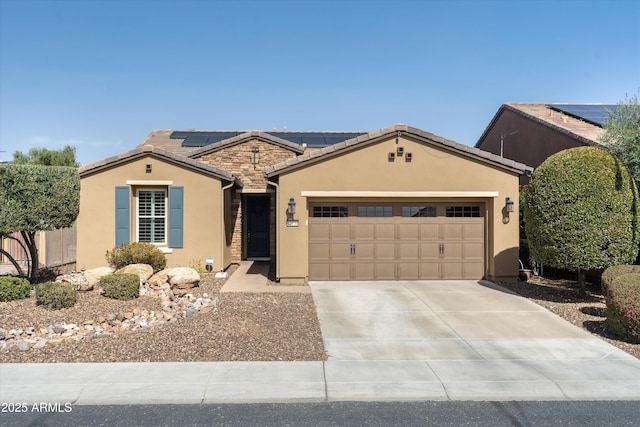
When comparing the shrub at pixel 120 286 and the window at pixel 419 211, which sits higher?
the window at pixel 419 211

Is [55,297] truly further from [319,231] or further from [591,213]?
[591,213]

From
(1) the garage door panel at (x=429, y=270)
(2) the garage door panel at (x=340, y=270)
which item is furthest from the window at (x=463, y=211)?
(2) the garage door panel at (x=340, y=270)

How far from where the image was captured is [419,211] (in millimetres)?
12586

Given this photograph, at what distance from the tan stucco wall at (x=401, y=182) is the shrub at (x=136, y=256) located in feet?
11.6

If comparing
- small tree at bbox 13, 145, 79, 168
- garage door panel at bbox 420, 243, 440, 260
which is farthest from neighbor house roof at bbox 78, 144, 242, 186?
small tree at bbox 13, 145, 79, 168

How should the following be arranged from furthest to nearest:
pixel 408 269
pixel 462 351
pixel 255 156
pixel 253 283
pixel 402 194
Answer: pixel 255 156 < pixel 408 269 < pixel 402 194 < pixel 253 283 < pixel 462 351

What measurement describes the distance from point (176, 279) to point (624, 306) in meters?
9.49

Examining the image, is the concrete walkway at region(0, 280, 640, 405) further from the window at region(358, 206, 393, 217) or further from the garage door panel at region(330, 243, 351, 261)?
the window at region(358, 206, 393, 217)

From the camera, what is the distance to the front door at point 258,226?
16.7 m

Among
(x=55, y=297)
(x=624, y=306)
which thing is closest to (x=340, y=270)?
(x=624, y=306)

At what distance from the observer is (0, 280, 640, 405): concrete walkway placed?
538 cm

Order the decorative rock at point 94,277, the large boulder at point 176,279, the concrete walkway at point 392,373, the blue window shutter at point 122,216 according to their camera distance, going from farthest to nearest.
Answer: the blue window shutter at point 122,216 → the large boulder at point 176,279 → the decorative rock at point 94,277 → the concrete walkway at point 392,373

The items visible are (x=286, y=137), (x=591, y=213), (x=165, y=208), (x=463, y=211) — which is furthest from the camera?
(x=286, y=137)

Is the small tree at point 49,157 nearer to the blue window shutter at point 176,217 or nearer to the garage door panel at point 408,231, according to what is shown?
the blue window shutter at point 176,217
